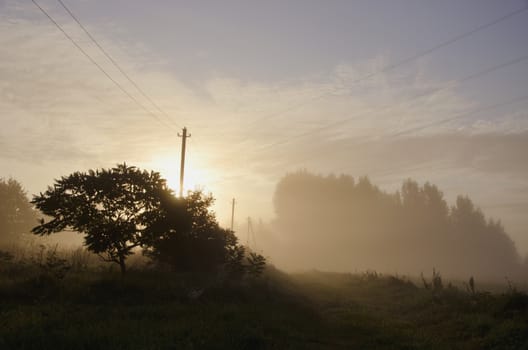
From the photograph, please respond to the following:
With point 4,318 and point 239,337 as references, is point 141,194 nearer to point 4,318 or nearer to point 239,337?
point 4,318

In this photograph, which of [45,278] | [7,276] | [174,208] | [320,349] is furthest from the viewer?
[174,208]

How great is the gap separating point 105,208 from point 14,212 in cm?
4778

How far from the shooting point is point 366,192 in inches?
5217

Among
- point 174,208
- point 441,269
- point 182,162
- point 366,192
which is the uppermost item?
point 366,192

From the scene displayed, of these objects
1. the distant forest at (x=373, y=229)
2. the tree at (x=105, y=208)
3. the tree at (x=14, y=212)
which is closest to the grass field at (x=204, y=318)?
the tree at (x=105, y=208)

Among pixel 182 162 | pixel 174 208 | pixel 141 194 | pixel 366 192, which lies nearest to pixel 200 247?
pixel 174 208

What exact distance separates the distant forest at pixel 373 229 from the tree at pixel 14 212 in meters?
86.3

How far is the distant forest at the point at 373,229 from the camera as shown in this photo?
127125 mm

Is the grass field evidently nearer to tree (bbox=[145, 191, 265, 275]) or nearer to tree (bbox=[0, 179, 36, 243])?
tree (bbox=[145, 191, 265, 275])

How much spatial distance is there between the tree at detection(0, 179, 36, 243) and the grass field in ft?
139

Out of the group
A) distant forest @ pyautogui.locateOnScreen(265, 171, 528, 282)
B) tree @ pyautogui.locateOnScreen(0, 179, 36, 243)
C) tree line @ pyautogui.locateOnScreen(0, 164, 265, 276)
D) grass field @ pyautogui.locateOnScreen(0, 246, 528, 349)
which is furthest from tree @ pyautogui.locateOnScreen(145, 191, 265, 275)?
distant forest @ pyautogui.locateOnScreen(265, 171, 528, 282)

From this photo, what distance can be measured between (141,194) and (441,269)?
128 m

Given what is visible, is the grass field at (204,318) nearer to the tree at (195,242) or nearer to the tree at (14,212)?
the tree at (195,242)

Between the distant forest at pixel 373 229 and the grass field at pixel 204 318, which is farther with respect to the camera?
the distant forest at pixel 373 229
